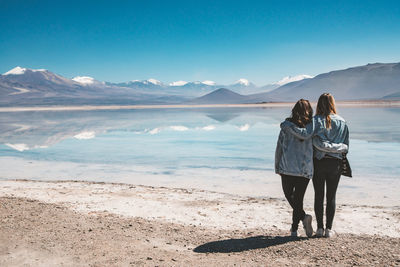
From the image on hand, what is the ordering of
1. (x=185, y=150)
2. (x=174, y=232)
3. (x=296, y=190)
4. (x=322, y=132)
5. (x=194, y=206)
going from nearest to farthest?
(x=322, y=132) → (x=296, y=190) → (x=174, y=232) → (x=194, y=206) → (x=185, y=150)

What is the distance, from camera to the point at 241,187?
23.1 feet

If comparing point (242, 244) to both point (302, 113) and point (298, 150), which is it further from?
point (302, 113)

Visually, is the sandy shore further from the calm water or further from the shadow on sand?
the calm water

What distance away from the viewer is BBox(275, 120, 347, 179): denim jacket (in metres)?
3.60

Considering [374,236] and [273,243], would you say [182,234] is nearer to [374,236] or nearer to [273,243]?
[273,243]

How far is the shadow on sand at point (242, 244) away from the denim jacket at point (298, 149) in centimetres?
73

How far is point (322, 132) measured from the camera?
3.63 metres

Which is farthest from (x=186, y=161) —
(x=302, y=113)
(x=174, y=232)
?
(x=302, y=113)

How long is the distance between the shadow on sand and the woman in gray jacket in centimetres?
38

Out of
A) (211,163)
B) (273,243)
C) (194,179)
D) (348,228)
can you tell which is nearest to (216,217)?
(273,243)

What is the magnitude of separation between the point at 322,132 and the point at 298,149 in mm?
270

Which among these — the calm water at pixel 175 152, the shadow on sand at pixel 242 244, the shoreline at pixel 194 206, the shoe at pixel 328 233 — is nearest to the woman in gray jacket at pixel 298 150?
the shoe at pixel 328 233

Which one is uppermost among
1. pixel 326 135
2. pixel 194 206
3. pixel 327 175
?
pixel 326 135

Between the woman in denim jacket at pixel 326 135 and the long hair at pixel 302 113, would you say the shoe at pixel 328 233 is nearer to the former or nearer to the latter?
the woman in denim jacket at pixel 326 135
